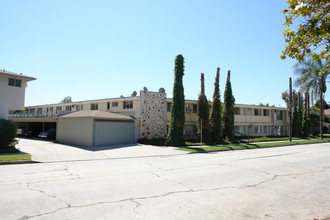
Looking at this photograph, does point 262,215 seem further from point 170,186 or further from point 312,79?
point 312,79

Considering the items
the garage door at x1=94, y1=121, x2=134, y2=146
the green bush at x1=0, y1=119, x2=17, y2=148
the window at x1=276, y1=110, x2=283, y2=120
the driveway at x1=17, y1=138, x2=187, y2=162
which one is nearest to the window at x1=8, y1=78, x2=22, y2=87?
the green bush at x1=0, y1=119, x2=17, y2=148

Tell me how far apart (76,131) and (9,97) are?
6.85 metres

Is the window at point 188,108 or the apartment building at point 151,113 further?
the window at point 188,108

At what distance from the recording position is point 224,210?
17.3ft

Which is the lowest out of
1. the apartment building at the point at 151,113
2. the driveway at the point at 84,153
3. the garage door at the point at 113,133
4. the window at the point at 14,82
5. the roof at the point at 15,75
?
the driveway at the point at 84,153

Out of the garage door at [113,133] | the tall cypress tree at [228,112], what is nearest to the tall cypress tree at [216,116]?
the tall cypress tree at [228,112]

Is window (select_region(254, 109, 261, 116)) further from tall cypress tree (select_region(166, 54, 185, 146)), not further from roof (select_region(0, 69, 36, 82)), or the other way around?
roof (select_region(0, 69, 36, 82))

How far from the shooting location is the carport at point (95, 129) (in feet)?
71.8

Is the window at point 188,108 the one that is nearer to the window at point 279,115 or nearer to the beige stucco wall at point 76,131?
the beige stucco wall at point 76,131

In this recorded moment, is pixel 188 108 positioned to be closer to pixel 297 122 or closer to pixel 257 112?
pixel 257 112

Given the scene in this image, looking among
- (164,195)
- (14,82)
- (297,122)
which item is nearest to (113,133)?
(14,82)

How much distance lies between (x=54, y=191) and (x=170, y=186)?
11.6 ft

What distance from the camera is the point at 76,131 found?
77.3 feet

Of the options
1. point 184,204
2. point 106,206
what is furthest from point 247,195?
point 106,206
